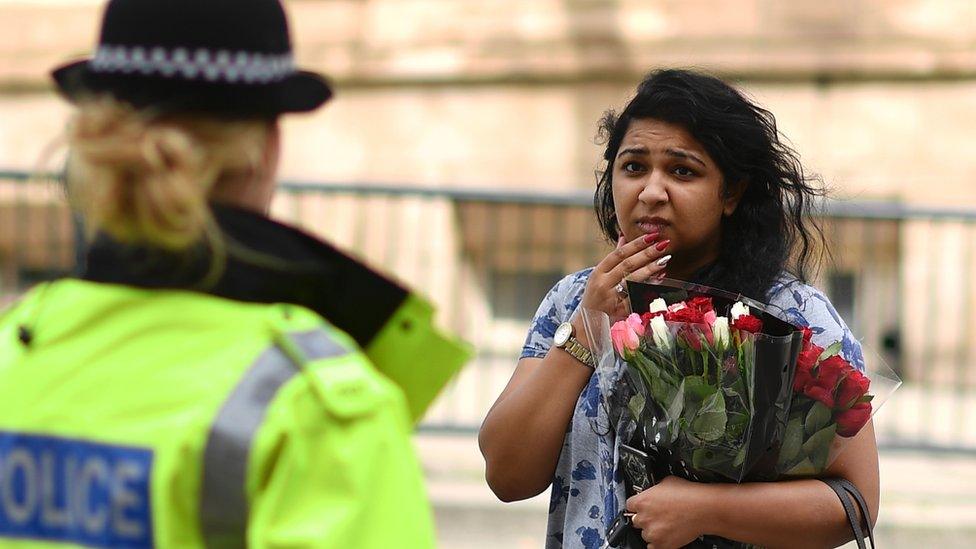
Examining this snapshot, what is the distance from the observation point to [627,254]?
8.66ft

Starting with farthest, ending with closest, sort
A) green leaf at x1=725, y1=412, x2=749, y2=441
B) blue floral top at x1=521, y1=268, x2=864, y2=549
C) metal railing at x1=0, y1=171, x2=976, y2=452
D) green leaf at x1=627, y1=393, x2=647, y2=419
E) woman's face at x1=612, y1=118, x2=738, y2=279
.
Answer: metal railing at x1=0, y1=171, x2=976, y2=452 → woman's face at x1=612, y1=118, x2=738, y2=279 → blue floral top at x1=521, y1=268, x2=864, y2=549 → green leaf at x1=627, y1=393, x2=647, y2=419 → green leaf at x1=725, y1=412, x2=749, y2=441

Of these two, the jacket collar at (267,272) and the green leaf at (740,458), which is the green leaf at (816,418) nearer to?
the green leaf at (740,458)

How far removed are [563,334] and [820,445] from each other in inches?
20.7

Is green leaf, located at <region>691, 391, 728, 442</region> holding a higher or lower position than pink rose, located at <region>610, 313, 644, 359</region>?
lower

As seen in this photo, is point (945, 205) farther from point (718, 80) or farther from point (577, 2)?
point (718, 80)

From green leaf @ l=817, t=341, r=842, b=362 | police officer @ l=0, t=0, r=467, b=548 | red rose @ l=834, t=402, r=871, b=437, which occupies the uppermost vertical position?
police officer @ l=0, t=0, r=467, b=548

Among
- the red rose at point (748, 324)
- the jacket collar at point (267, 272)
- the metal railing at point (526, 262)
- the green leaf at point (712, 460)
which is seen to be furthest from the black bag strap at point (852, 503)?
the metal railing at point (526, 262)

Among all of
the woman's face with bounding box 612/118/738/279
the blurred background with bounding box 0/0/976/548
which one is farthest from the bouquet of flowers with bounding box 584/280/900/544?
the blurred background with bounding box 0/0/976/548

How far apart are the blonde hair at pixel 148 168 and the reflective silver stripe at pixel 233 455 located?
7.1 inches

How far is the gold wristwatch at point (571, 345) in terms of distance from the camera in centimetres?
266

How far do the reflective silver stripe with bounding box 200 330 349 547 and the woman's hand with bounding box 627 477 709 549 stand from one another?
104 centimetres

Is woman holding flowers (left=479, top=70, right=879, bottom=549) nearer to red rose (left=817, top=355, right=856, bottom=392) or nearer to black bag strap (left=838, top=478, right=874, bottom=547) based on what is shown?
black bag strap (left=838, top=478, right=874, bottom=547)

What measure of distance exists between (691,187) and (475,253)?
214 inches

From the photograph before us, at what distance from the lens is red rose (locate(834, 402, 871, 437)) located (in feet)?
7.90
